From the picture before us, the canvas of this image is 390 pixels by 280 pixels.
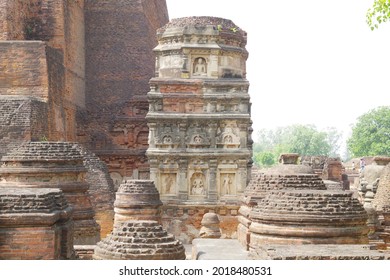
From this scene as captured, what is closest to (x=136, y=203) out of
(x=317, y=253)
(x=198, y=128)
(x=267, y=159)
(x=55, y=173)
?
(x=55, y=173)

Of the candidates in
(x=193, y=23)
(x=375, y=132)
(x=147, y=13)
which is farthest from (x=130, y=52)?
(x=375, y=132)

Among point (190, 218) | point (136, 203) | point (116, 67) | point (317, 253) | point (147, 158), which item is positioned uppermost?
point (116, 67)

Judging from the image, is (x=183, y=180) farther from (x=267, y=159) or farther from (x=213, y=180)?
(x=267, y=159)

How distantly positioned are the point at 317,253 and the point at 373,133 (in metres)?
43.7

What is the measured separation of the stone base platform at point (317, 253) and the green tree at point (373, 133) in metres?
41.7

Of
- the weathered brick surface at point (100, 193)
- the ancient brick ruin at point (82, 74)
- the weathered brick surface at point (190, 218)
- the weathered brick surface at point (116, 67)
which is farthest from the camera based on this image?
the weathered brick surface at point (116, 67)

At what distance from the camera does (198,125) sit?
21.1m

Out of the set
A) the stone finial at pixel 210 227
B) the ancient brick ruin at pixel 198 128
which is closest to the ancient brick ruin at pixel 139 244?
the stone finial at pixel 210 227

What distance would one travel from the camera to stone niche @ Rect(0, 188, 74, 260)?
8844mm

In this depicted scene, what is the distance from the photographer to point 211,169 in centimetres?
2089

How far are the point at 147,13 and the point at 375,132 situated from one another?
2663 cm

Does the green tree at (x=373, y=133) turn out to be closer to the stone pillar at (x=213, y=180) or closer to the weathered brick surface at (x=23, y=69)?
the stone pillar at (x=213, y=180)

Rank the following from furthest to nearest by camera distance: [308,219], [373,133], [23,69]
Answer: [373,133], [23,69], [308,219]

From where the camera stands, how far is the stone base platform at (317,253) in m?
7.58
